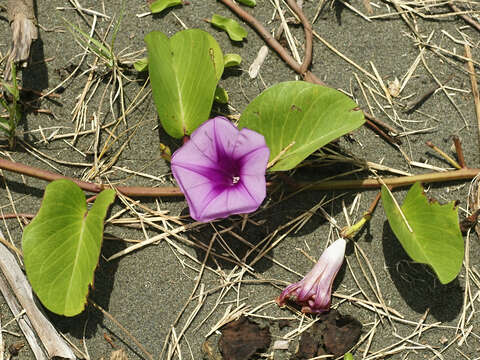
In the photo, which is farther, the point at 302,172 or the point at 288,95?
the point at 302,172

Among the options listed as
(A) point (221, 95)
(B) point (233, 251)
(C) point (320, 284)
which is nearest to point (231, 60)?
(A) point (221, 95)

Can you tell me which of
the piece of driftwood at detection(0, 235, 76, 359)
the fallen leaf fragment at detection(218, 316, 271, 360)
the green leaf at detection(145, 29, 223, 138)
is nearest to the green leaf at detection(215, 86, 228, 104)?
the green leaf at detection(145, 29, 223, 138)

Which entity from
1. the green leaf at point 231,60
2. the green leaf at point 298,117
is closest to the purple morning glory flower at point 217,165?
the green leaf at point 298,117

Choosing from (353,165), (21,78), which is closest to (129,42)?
(21,78)

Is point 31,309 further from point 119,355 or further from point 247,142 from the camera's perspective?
point 247,142

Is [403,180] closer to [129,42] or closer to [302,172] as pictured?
[302,172]

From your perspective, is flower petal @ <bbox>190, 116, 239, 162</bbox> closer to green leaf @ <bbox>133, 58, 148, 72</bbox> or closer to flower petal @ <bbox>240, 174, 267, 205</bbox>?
flower petal @ <bbox>240, 174, 267, 205</bbox>
